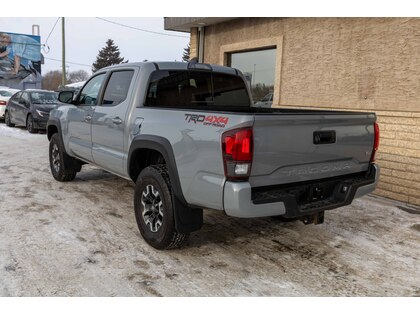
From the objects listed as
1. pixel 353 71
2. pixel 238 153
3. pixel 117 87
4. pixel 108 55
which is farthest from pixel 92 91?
pixel 108 55

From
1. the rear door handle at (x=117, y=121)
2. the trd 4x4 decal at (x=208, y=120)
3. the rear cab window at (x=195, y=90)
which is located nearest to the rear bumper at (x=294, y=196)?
the trd 4x4 decal at (x=208, y=120)

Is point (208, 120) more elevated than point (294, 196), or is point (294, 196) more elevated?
point (208, 120)

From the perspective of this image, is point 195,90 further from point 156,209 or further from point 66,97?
point 66,97

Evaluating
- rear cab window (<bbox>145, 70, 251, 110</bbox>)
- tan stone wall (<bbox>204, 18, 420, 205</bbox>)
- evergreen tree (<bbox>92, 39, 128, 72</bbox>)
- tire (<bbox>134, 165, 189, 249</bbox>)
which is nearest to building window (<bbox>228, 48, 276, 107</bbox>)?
tan stone wall (<bbox>204, 18, 420, 205</bbox>)

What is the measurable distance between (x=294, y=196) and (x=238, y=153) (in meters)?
0.67

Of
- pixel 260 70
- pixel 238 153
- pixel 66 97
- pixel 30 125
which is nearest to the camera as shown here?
pixel 238 153

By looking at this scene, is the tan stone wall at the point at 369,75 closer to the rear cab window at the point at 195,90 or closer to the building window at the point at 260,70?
the building window at the point at 260,70

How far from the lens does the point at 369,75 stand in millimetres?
6625

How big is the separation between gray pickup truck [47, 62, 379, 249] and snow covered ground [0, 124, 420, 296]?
16.1 inches

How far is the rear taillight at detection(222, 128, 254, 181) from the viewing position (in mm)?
2916

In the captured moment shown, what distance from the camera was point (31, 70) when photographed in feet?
149

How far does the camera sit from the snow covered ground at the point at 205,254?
10.5 ft
